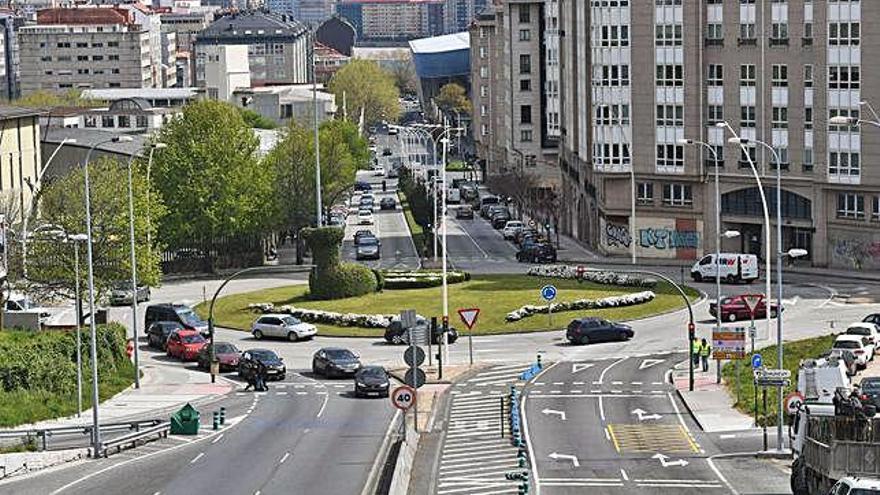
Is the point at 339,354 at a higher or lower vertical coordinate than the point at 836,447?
lower

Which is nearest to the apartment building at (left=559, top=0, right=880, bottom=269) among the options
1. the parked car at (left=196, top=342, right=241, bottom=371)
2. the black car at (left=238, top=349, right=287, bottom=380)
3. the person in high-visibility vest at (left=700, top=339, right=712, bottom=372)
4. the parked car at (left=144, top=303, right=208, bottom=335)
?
the parked car at (left=144, top=303, right=208, bottom=335)

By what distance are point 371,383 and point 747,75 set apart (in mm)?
55490

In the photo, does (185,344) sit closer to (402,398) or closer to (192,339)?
(192,339)

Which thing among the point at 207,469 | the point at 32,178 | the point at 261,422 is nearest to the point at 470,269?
the point at 32,178

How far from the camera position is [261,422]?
234 feet

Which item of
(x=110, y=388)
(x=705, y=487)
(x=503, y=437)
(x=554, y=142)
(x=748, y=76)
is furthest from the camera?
(x=554, y=142)

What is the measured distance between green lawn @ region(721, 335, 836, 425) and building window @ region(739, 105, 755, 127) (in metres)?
39.1

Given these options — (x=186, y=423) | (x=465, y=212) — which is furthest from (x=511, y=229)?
(x=186, y=423)

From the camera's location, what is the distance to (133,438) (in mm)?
66250

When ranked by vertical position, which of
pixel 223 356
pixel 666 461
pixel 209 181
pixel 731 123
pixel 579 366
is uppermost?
pixel 731 123

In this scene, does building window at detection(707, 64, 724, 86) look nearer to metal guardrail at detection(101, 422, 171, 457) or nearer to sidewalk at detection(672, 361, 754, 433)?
sidewalk at detection(672, 361, 754, 433)

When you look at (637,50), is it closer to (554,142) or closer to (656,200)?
(656,200)

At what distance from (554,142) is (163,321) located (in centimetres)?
9325

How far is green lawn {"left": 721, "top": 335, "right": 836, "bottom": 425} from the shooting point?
69.5 metres
